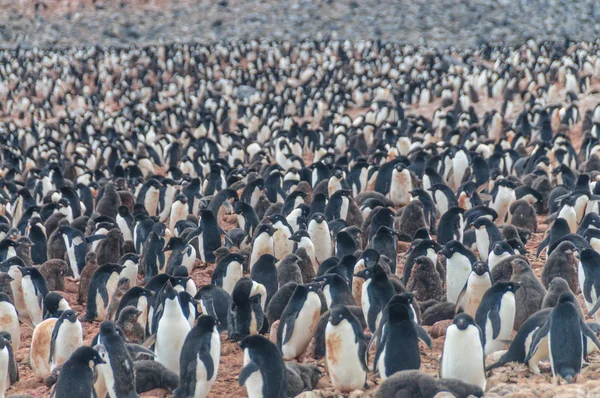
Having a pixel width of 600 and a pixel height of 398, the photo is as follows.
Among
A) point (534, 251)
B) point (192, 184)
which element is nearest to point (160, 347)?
point (534, 251)

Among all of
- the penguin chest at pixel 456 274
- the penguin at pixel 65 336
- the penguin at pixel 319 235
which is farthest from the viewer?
the penguin at pixel 319 235

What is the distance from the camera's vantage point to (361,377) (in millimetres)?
6531

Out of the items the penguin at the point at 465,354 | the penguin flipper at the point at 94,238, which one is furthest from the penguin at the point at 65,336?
the penguin flipper at the point at 94,238

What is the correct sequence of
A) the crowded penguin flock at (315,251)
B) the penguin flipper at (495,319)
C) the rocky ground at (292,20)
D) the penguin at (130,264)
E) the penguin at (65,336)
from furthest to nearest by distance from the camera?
the rocky ground at (292,20)
the penguin at (130,264)
the penguin at (65,336)
the penguin flipper at (495,319)
the crowded penguin flock at (315,251)

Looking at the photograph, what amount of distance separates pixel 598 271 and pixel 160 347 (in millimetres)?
3862

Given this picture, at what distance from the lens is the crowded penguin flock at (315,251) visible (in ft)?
21.1

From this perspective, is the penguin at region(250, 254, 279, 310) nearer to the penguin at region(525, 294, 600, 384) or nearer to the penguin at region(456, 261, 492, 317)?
the penguin at region(456, 261, 492, 317)

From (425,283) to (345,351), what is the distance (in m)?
2.26

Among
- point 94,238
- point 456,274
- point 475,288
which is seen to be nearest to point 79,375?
point 475,288

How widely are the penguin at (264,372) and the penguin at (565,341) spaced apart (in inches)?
76.7

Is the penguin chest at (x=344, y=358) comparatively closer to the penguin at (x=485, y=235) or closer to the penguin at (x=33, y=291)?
the penguin at (x=485, y=235)

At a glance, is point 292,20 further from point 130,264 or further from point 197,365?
point 197,365

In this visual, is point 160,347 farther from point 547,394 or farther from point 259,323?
point 547,394

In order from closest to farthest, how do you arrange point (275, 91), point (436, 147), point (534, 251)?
point (534, 251)
point (436, 147)
point (275, 91)
